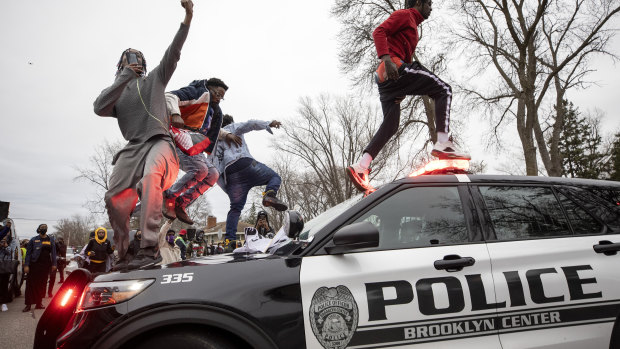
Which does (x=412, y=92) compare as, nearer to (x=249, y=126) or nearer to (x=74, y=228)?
(x=249, y=126)

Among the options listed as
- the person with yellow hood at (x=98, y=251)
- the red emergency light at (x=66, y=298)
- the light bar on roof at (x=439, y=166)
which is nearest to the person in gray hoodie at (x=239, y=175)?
the light bar on roof at (x=439, y=166)

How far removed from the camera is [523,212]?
240 centimetres

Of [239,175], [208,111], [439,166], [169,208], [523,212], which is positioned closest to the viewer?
[523,212]

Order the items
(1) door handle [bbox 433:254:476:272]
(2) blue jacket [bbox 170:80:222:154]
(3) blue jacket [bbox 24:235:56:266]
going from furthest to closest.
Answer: (3) blue jacket [bbox 24:235:56:266] < (2) blue jacket [bbox 170:80:222:154] < (1) door handle [bbox 433:254:476:272]

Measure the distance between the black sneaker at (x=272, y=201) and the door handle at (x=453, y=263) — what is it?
3.22 meters

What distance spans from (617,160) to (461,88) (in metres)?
28.6

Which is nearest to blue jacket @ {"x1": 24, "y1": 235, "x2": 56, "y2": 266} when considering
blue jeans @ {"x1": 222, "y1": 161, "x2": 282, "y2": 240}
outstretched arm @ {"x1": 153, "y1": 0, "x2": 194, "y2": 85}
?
blue jeans @ {"x1": 222, "y1": 161, "x2": 282, "y2": 240}

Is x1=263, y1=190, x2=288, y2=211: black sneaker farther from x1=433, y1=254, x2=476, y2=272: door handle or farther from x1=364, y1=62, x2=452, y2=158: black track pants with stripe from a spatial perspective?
x1=433, y1=254, x2=476, y2=272: door handle

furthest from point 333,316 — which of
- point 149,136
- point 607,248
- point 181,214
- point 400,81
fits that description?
point 181,214

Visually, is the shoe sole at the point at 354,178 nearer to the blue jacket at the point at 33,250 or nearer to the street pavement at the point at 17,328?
the street pavement at the point at 17,328

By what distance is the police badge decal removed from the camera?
1.84 meters

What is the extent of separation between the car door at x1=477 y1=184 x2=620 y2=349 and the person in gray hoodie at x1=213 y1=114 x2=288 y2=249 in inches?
127

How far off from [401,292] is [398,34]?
3062 mm

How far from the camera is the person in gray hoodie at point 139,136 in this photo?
3096 mm
